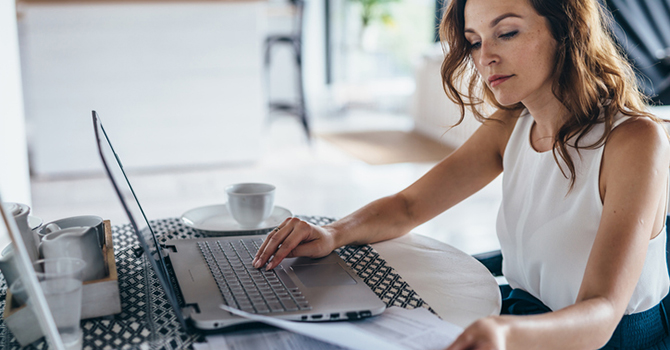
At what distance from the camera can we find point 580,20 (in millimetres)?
906

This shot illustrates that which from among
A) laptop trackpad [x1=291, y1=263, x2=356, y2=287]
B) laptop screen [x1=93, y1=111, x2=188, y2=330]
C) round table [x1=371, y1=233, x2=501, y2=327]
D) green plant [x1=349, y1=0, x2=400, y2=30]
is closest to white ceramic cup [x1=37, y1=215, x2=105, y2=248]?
laptop screen [x1=93, y1=111, x2=188, y2=330]

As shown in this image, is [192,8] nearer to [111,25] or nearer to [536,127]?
[111,25]

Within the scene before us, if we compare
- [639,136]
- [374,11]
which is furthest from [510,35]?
[374,11]

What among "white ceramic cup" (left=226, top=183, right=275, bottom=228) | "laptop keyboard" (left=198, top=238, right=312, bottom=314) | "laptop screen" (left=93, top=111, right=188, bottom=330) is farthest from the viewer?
"white ceramic cup" (left=226, top=183, right=275, bottom=228)

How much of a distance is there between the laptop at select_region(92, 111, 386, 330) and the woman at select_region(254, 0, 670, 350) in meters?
0.04

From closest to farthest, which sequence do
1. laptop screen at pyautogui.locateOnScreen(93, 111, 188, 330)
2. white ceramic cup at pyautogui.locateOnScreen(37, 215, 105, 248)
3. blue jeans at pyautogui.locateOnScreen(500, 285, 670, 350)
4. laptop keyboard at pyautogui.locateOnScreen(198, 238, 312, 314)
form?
laptop screen at pyautogui.locateOnScreen(93, 111, 188, 330) → laptop keyboard at pyautogui.locateOnScreen(198, 238, 312, 314) → white ceramic cup at pyautogui.locateOnScreen(37, 215, 105, 248) → blue jeans at pyautogui.locateOnScreen(500, 285, 670, 350)

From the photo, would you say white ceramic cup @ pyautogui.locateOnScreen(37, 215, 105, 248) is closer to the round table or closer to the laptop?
the laptop

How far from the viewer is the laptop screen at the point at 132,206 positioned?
0.56 meters

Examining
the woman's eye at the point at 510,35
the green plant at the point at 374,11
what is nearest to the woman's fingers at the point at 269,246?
the woman's eye at the point at 510,35

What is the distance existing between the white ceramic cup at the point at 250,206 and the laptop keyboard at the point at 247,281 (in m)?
0.11

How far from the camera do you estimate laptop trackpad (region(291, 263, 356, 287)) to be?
75 centimetres

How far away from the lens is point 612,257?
730 millimetres

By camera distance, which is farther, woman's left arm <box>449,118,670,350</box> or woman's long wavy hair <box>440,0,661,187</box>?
woman's long wavy hair <box>440,0,661,187</box>

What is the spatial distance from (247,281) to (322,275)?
0.34ft
